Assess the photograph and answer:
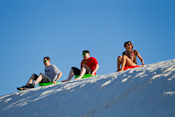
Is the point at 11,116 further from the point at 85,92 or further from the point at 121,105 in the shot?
the point at 121,105

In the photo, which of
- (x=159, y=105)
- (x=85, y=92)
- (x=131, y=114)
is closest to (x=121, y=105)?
(x=131, y=114)

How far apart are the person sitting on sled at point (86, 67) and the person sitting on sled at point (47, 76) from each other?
49 cm

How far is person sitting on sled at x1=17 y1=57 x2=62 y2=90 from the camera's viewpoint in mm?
6694

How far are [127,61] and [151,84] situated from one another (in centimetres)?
240

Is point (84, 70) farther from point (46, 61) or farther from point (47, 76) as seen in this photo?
point (46, 61)

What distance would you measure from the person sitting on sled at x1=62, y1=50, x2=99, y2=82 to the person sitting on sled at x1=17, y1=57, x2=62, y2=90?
1.60ft

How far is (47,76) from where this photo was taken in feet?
22.8

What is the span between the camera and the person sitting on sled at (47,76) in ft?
22.0

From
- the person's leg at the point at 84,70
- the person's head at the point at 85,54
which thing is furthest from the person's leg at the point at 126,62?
the person's head at the point at 85,54

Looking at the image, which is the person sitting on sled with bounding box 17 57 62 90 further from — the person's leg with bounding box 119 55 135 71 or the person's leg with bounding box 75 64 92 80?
the person's leg with bounding box 119 55 135 71

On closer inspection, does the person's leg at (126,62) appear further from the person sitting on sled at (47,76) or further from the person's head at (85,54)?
the person sitting on sled at (47,76)

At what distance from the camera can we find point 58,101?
4309 mm

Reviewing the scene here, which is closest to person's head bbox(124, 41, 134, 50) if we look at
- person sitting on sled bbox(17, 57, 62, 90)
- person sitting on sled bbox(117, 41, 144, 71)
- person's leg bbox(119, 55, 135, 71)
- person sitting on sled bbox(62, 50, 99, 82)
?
person sitting on sled bbox(117, 41, 144, 71)

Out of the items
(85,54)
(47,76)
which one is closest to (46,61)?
(47,76)
